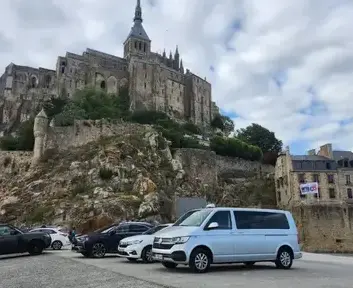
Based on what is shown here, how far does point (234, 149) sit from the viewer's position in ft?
212

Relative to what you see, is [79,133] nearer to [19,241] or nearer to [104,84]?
[19,241]

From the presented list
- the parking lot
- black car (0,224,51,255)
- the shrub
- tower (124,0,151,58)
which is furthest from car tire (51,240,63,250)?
tower (124,0,151,58)

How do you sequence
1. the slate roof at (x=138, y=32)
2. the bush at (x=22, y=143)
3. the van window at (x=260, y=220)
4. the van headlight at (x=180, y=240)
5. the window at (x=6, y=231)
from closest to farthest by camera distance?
the van headlight at (x=180, y=240), the van window at (x=260, y=220), the window at (x=6, y=231), the bush at (x=22, y=143), the slate roof at (x=138, y=32)

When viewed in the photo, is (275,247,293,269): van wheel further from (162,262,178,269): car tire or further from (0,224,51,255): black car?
(0,224,51,255): black car

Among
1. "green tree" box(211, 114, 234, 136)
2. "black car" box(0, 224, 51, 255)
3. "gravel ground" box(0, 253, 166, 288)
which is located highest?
"green tree" box(211, 114, 234, 136)

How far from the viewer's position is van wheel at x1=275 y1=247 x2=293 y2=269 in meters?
13.0

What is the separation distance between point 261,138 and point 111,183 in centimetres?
4863

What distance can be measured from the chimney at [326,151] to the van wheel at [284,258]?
45294 millimetres

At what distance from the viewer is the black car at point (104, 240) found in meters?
17.7

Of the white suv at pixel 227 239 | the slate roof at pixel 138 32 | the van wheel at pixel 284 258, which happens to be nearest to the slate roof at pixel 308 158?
the white suv at pixel 227 239

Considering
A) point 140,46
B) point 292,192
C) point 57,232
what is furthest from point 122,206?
point 140,46

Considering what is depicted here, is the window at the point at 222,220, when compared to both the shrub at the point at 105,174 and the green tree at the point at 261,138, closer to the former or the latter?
the shrub at the point at 105,174

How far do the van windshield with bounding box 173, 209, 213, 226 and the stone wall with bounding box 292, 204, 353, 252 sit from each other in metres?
31.0

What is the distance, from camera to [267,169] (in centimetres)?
6400
